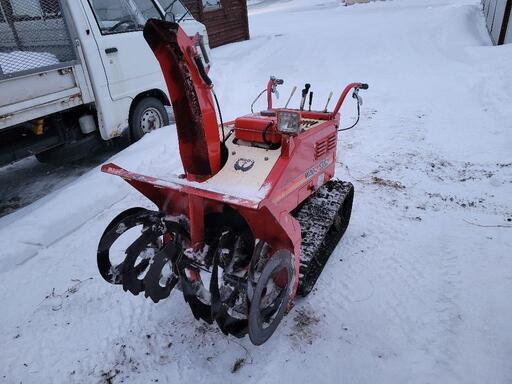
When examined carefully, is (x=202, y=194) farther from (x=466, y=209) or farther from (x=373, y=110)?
(x=373, y=110)

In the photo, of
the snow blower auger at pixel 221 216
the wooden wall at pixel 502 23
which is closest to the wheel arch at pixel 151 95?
the snow blower auger at pixel 221 216

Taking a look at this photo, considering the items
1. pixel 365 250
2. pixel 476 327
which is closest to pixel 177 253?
pixel 365 250

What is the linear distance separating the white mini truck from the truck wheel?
0.05 feet

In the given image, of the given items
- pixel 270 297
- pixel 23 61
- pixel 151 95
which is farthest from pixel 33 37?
pixel 270 297

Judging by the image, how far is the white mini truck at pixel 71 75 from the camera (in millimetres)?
4016

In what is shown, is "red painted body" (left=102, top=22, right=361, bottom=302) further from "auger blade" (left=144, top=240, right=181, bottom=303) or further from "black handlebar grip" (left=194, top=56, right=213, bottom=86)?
"auger blade" (left=144, top=240, right=181, bottom=303)

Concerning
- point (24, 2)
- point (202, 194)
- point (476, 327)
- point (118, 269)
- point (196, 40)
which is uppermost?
point (24, 2)

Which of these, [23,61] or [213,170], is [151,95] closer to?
[23,61]

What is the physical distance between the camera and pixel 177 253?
8.31ft

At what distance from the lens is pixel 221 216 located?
269 cm

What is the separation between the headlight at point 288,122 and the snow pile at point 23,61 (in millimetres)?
3051

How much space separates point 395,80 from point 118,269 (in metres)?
7.49

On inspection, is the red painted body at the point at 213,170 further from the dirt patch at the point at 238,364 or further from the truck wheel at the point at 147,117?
the truck wheel at the point at 147,117

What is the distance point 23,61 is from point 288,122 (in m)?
3.26
